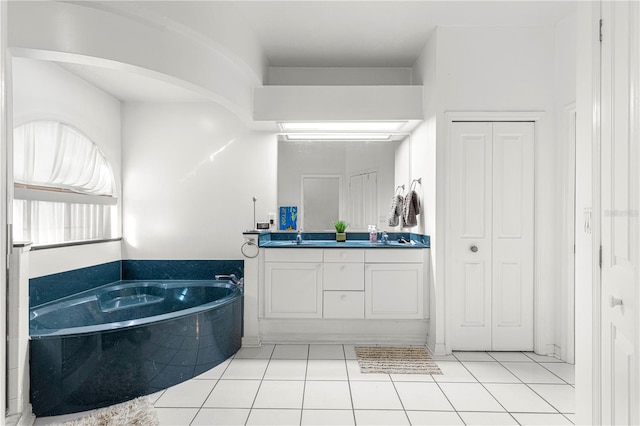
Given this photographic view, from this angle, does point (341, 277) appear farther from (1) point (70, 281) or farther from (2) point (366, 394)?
(1) point (70, 281)

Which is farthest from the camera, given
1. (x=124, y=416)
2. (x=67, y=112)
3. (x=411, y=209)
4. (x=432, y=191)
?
(x=411, y=209)

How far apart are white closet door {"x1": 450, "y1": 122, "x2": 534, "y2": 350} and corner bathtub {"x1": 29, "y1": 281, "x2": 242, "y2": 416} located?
195 cm

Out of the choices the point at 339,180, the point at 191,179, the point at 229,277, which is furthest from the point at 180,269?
the point at 339,180

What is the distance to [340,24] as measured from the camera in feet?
10.4

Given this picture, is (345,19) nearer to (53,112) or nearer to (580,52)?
(580,52)

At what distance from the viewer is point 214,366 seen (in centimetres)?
292

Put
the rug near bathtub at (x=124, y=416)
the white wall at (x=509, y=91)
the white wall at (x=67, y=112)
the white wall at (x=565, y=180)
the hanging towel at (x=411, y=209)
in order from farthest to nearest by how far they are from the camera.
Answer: the hanging towel at (x=411, y=209) < the white wall at (x=509, y=91) < the white wall at (x=565, y=180) < the white wall at (x=67, y=112) < the rug near bathtub at (x=124, y=416)

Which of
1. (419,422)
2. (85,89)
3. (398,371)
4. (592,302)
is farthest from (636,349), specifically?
(85,89)

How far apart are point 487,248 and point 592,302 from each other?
1.87 m

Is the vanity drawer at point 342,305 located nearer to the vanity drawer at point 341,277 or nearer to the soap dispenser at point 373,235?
the vanity drawer at point 341,277

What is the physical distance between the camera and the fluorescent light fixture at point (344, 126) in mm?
3717

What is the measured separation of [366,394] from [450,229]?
1.49m

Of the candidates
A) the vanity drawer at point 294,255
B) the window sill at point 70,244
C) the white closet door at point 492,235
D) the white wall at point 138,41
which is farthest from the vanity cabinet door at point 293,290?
the window sill at point 70,244

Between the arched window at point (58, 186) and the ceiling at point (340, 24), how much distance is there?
618 mm
